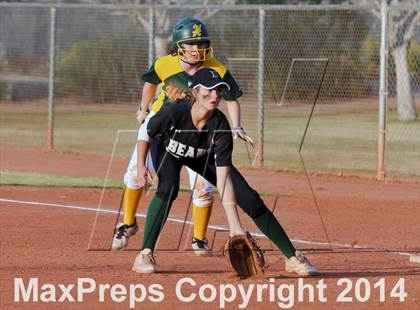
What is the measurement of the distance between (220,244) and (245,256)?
2.26 meters

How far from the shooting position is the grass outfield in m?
19.9

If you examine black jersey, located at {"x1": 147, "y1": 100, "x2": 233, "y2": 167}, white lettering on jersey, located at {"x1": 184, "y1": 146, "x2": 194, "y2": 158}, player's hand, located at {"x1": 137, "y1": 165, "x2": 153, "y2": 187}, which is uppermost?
black jersey, located at {"x1": 147, "y1": 100, "x2": 233, "y2": 167}

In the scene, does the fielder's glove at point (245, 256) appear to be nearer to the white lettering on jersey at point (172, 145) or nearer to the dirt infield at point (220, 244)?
the dirt infield at point (220, 244)

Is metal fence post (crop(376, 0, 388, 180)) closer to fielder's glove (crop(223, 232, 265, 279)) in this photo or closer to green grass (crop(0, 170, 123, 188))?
green grass (crop(0, 170, 123, 188))

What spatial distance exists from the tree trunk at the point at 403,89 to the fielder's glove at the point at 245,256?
14.4 metres

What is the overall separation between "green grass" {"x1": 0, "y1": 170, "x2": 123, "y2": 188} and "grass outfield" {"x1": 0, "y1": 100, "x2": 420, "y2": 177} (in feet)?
12.5

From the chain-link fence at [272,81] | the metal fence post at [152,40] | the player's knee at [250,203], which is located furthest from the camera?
the chain-link fence at [272,81]

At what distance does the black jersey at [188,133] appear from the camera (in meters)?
7.97

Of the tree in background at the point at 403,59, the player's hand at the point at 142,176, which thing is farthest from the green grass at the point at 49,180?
the tree in background at the point at 403,59

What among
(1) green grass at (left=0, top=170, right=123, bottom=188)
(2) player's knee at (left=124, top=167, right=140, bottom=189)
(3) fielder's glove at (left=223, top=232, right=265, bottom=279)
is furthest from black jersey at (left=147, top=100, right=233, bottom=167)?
(1) green grass at (left=0, top=170, right=123, bottom=188)

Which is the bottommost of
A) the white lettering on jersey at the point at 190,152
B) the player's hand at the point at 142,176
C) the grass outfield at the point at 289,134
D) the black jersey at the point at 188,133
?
the grass outfield at the point at 289,134

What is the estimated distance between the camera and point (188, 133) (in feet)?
26.7

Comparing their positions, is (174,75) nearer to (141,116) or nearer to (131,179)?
(141,116)

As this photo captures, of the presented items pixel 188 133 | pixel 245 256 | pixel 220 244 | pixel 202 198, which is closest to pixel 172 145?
pixel 188 133
